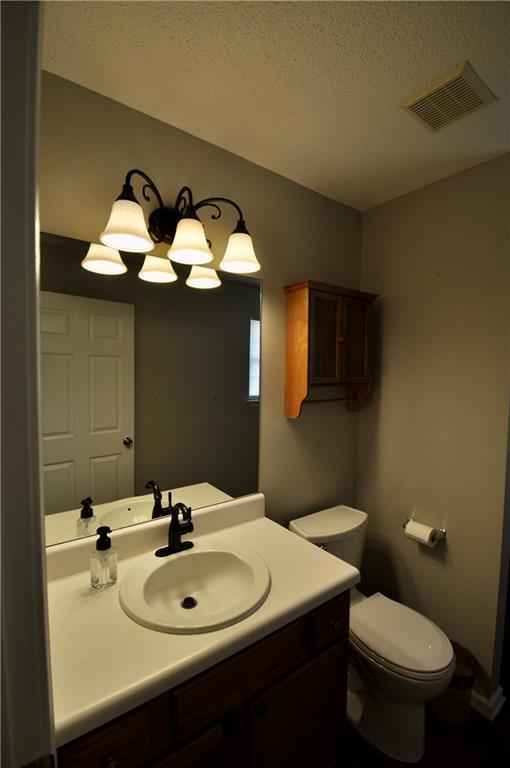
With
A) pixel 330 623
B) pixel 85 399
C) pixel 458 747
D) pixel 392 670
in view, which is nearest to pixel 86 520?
pixel 85 399

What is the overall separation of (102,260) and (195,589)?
3.75 feet

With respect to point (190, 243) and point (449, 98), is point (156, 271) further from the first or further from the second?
point (449, 98)

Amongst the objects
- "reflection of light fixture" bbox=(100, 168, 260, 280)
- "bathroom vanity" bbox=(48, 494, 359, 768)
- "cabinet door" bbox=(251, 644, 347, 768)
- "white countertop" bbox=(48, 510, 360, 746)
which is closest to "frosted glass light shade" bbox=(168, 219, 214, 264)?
"reflection of light fixture" bbox=(100, 168, 260, 280)

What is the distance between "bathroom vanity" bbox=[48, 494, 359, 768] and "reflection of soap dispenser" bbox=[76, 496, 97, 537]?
0.19 ft

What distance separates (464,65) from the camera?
0.99 m

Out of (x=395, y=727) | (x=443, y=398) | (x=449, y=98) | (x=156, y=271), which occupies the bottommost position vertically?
(x=395, y=727)

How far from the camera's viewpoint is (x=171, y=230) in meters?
1.22

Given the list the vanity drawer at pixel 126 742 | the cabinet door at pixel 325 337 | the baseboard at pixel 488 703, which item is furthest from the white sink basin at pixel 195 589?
the baseboard at pixel 488 703

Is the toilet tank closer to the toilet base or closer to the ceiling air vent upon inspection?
the toilet base

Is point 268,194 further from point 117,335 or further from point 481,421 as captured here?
point 481,421

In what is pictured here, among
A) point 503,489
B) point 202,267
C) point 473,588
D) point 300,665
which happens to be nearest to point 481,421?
point 503,489

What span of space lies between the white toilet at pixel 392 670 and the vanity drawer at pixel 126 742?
2.84ft

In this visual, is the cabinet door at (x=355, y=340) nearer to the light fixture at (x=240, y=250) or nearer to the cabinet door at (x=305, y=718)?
the light fixture at (x=240, y=250)

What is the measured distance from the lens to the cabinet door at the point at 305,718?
0.87 metres
